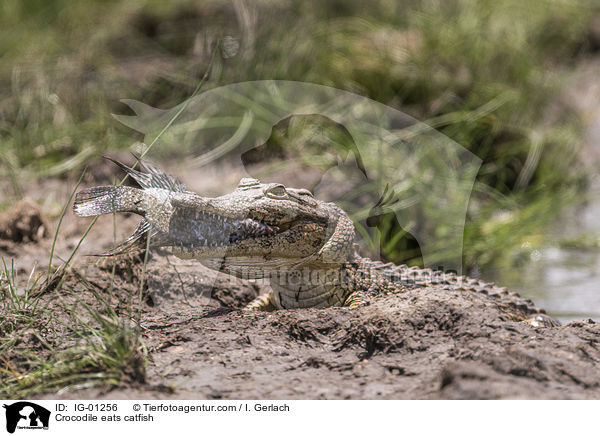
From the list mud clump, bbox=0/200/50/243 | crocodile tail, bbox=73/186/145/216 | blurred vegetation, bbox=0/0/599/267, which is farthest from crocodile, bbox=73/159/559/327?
mud clump, bbox=0/200/50/243

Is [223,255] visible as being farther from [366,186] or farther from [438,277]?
[366,186]

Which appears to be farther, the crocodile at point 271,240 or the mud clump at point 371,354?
the crocodile at point 271,240

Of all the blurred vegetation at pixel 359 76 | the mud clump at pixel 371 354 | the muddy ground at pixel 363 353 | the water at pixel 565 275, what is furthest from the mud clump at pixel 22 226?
the water at pixel 565 275

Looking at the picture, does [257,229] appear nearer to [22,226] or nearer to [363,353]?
[363,353]

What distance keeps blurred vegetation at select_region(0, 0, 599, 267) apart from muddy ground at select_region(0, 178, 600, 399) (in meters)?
1.18

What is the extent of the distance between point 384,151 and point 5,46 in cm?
414

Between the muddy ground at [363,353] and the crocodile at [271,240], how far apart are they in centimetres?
23

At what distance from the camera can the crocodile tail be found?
176 centimetres

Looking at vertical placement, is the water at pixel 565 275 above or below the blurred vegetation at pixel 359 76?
below

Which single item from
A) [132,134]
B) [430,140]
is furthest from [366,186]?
[132,134]
